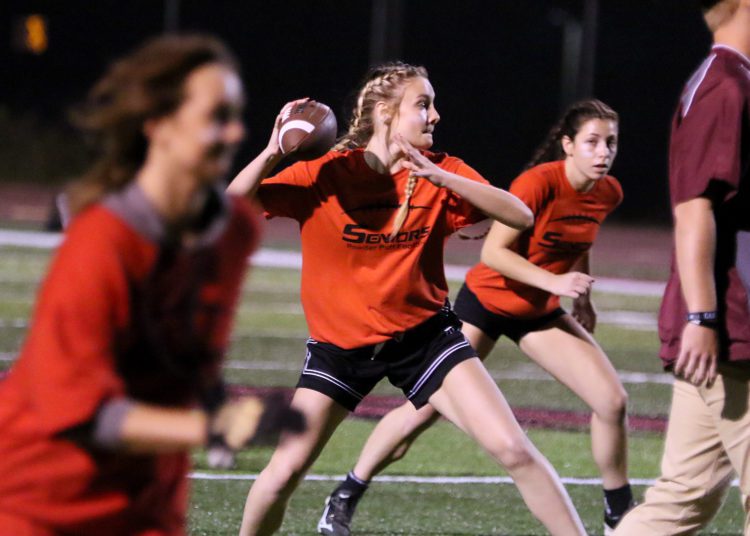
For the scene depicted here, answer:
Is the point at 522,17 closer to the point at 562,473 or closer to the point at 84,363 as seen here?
the point at 562,473

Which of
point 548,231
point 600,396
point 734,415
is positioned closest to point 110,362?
point 734,415

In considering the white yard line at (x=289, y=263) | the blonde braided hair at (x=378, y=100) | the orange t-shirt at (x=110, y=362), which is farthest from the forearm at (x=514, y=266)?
the white yard line at (x=289, y=263)

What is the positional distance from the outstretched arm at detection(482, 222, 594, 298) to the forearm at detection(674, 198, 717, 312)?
52.3 inches

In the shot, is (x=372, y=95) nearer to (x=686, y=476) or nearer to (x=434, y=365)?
(x=434, y=365)

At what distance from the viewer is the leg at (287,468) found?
14.9 feet

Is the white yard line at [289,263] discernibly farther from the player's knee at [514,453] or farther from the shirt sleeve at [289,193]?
the player's knee at [514,453]

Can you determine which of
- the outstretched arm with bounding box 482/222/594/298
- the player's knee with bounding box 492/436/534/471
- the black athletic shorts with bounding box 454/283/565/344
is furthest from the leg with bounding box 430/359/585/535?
the black athletic shorts with bounding box 454/283/565/344

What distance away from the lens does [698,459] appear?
384 cm

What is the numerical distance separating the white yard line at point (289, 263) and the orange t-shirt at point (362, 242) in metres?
11.8

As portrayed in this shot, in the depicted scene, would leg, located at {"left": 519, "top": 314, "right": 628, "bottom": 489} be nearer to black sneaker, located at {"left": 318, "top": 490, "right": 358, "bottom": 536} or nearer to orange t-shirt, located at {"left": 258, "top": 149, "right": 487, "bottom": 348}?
black sneaker, located at {"left": 318, "top": 490, "right": 358, "bottom": 536}

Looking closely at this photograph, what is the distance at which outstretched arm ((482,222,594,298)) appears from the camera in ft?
16.4

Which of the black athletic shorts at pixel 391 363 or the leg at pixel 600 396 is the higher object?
the black athletic shorts at pixel 391 363

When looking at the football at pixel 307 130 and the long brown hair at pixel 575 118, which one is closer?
the football at pixel 307 130

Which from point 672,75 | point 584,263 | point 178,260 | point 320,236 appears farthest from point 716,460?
point 672,75
